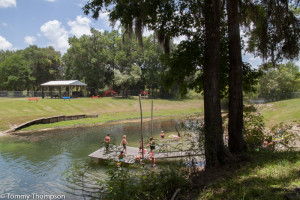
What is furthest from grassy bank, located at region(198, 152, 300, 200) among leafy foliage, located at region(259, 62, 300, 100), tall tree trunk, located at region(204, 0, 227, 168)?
leafy foliage, located at region(259, 62, 300, 100)

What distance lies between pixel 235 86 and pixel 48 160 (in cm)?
1300

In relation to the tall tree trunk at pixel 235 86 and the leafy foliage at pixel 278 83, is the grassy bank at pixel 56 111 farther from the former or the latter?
the leafy foliage at pixel 278 83

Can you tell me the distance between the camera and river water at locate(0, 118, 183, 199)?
34.0ft

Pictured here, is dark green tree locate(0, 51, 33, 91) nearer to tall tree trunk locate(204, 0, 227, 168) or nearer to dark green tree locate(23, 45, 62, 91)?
dark green tree locate(23, 45, 62, 91)

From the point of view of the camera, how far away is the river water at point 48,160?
34.0 feet

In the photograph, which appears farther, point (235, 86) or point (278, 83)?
point (278, 83)

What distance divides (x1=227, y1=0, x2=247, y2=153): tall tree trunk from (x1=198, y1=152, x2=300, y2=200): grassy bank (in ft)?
2.65

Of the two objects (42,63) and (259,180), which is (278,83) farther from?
(42,63)

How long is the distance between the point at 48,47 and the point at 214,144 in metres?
83.7

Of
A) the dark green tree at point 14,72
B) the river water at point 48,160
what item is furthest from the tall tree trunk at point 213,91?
the dark green tree at point 14,72

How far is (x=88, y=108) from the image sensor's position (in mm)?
40750

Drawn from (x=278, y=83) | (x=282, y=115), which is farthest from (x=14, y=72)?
(x=278, y=83)

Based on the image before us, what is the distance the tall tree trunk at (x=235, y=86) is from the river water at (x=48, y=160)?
4.54 metres

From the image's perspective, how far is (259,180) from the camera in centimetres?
520
